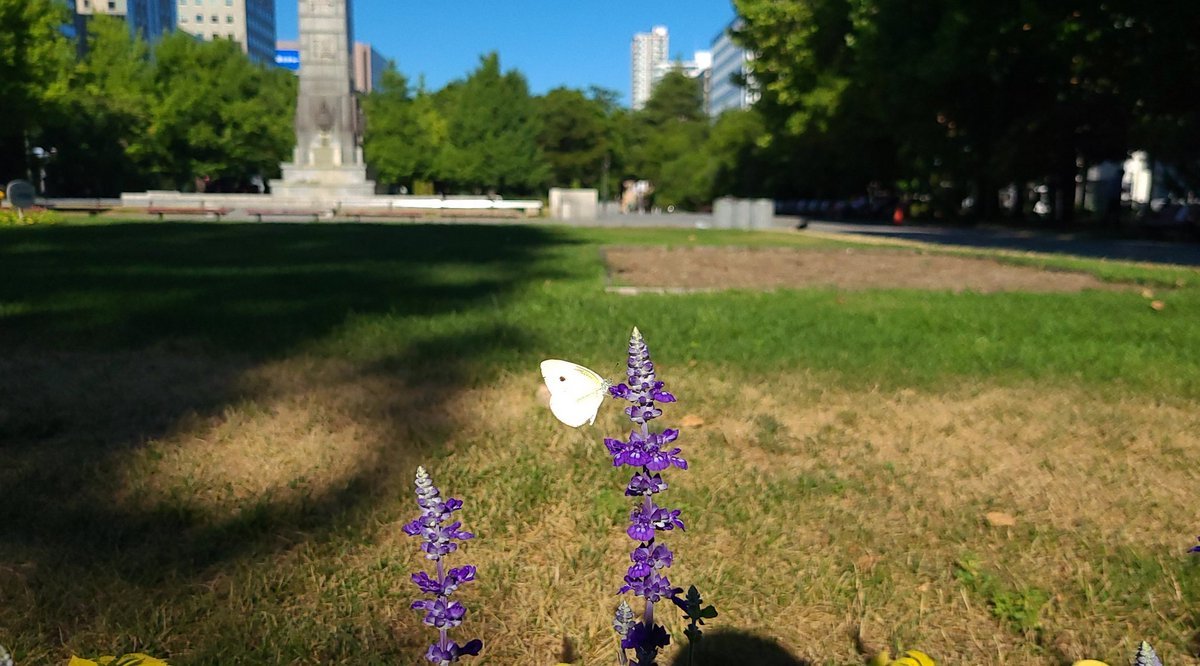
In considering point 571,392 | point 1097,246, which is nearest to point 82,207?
point 1097,246

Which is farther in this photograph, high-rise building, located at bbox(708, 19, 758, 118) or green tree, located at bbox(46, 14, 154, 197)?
high-rise building, located at bbox(708, 19, 758, 118)

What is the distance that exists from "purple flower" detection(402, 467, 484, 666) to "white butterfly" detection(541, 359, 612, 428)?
213 mm

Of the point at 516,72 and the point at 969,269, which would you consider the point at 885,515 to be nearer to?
the point at 969,269

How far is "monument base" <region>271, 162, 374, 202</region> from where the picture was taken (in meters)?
29.0

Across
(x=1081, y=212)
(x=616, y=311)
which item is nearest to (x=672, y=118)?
(x=1081, y=212)

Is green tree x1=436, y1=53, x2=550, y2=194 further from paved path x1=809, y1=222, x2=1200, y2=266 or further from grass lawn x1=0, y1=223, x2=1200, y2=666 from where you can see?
grass lawn x1=0, y1=223, x2=1200, y2=666

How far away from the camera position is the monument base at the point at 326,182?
29.0 m

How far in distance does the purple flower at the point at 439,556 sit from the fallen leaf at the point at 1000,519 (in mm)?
1989

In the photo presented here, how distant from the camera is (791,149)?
40.7 m

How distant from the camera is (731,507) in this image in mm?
3002

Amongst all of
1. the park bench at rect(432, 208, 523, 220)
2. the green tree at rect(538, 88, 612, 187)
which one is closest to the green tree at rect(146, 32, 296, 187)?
the green tree at rect(538, 88, 612, 187)

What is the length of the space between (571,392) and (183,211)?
2596cm

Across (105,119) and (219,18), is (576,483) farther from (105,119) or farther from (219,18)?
(219,18)

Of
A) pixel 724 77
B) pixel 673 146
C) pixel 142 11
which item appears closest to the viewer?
pixel 673 146
